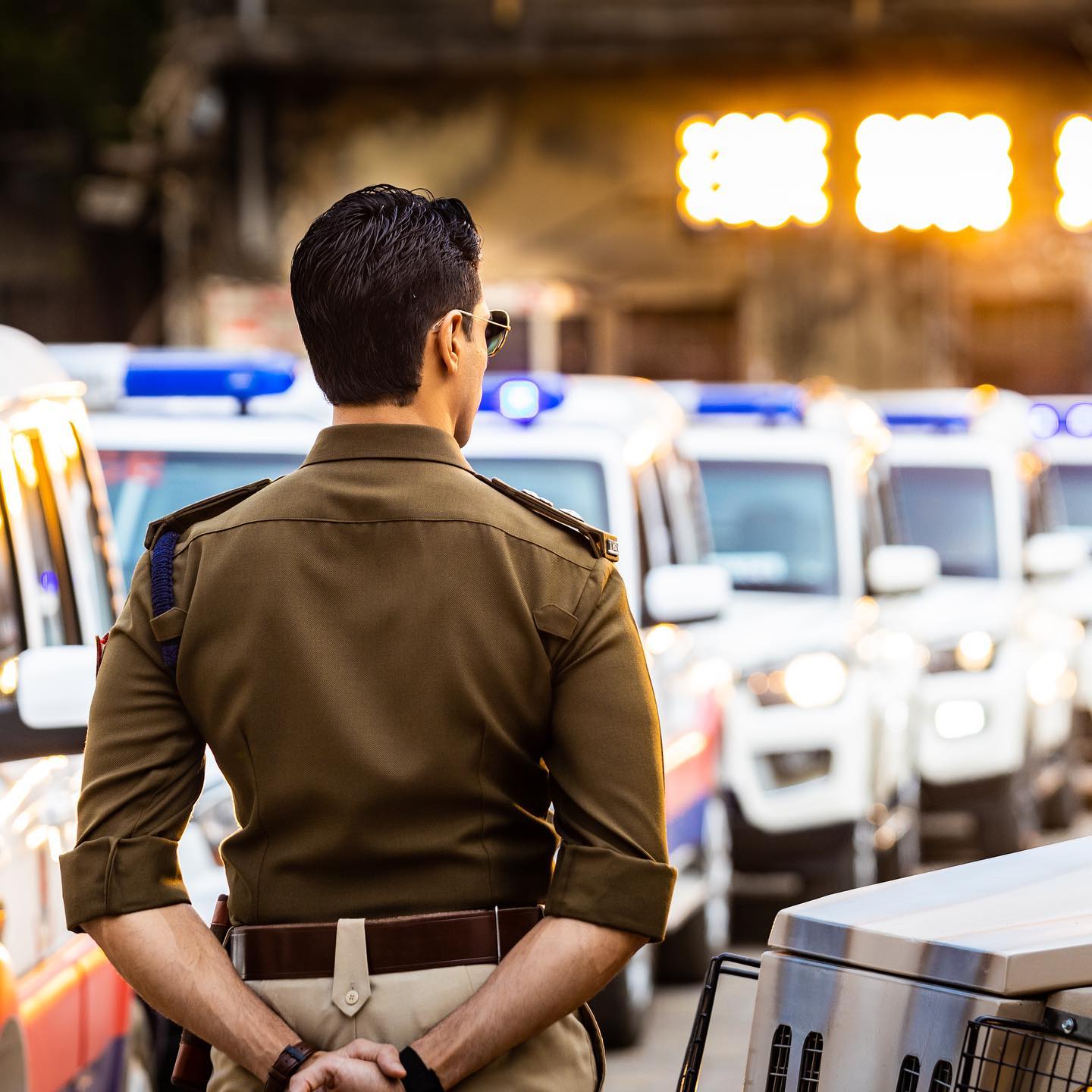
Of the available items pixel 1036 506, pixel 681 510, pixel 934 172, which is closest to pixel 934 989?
pixel 681 510

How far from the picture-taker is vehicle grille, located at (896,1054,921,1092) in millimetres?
2162

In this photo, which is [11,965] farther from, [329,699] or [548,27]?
[548,27]

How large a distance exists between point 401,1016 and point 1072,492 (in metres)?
11.5

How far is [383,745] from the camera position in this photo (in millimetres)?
2209

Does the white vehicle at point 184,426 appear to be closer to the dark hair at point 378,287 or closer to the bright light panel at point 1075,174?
the dark hair at point 378,287

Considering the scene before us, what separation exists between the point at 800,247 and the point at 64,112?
1046 cm

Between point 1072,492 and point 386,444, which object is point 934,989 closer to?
point 386,444

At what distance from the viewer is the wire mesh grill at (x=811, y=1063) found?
2.30 m

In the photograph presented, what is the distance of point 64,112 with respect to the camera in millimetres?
26484

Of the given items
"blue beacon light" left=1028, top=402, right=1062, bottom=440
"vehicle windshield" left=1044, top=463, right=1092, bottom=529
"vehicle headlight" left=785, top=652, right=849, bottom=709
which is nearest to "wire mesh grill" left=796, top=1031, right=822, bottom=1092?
"vehicle headlight" left=785, top=652, right=849, bottom=709

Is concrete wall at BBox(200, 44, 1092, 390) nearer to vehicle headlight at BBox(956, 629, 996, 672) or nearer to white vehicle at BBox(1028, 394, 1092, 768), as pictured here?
white vehicle at BBox(1028, 394, 1092, 768)

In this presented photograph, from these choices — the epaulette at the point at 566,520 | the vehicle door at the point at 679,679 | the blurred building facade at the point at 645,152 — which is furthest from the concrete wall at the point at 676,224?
the epaulette at the point at 566,520

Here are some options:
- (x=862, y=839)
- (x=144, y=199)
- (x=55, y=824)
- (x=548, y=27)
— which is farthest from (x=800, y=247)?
(x=55, y=824)

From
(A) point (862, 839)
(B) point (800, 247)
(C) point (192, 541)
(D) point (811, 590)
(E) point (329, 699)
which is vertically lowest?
(A) point (862, 839)
